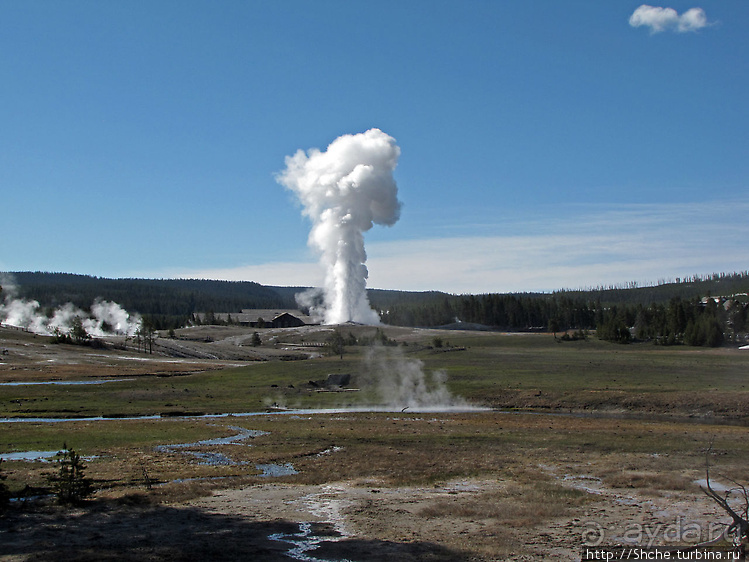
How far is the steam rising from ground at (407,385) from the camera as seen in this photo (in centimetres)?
6825

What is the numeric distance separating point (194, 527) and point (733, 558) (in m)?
15.2

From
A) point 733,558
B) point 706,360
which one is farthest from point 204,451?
point 706,360

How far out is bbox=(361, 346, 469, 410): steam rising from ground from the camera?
2687 inches

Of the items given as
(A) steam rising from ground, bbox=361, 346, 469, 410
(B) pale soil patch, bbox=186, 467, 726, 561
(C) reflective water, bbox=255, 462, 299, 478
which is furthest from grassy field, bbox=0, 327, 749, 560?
(A) steam rising from ground, bbox=361, 346, 469, 410

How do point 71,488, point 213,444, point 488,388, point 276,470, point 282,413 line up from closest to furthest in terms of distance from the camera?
point 71,488 → point 276,470 → point 213,444 → point 282,413 → point 488,388

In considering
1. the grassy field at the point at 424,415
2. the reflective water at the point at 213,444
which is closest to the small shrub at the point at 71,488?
the grassy field at the point at 424,415

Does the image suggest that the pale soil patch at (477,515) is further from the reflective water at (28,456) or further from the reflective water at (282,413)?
the reflective water at (282,413)

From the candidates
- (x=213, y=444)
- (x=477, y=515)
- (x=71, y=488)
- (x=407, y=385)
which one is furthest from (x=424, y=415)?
(x=71, y=488)

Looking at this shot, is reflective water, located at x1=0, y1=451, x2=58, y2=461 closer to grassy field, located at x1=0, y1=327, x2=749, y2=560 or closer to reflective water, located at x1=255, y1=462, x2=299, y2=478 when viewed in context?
grassy field, located at x1=0, y1=327, x2=749, y2=560

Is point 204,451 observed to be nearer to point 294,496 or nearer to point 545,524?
point 294,496

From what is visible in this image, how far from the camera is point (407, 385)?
76.7 m

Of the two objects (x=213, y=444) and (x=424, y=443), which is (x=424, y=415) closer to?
(x=424, y=443)

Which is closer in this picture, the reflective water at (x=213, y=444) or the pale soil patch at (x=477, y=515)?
the pale soil patch at (x=477, y=515)

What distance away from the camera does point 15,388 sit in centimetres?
8556
